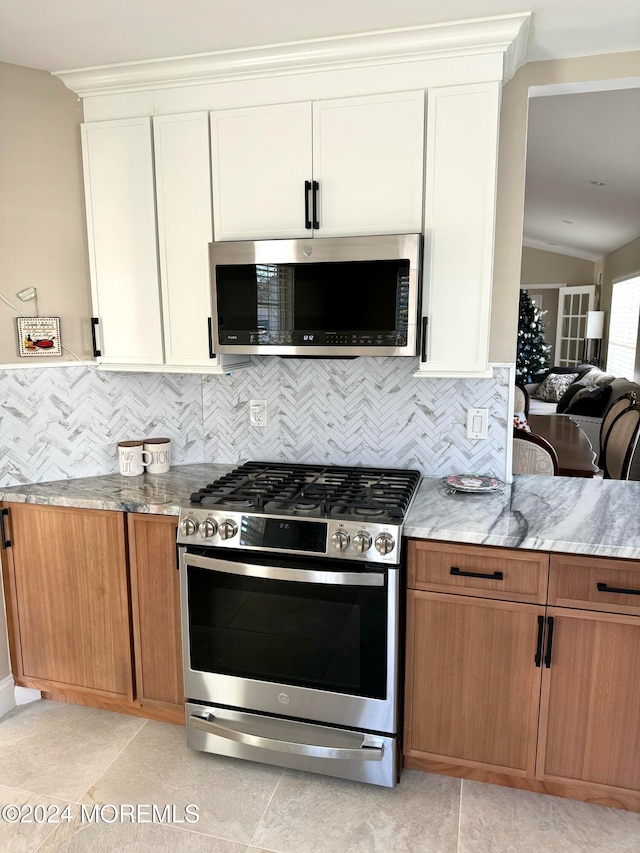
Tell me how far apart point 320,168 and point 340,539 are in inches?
52.2

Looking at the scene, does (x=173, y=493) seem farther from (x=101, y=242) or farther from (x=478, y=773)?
(x=478, y=773)

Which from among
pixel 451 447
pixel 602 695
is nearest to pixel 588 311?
pixel 451 447

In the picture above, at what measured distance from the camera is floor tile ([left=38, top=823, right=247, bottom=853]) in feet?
6.25

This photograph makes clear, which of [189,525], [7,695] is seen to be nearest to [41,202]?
[189,525]

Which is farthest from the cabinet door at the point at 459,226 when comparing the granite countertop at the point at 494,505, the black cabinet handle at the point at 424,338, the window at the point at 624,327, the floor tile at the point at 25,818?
the window at the point at 624,327

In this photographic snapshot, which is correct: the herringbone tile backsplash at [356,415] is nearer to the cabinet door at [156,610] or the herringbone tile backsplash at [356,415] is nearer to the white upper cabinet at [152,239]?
the white upper cabinet at [152,239]

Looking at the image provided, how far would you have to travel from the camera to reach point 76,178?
2564 millimetres

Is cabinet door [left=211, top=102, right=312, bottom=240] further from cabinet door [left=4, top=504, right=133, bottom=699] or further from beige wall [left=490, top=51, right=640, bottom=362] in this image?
cabinet door [left=4, top=504, right=133, bottom=699]

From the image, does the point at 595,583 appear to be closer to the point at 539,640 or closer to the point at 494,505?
the point at 539,640

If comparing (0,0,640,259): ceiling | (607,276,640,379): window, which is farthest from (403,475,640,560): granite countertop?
(607,276,640,379): window

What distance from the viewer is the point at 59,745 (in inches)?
93.4

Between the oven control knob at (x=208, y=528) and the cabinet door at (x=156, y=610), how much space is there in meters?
0.18

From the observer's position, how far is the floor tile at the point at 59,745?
2186 mm

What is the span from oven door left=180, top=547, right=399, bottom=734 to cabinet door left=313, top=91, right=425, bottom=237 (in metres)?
1.21
